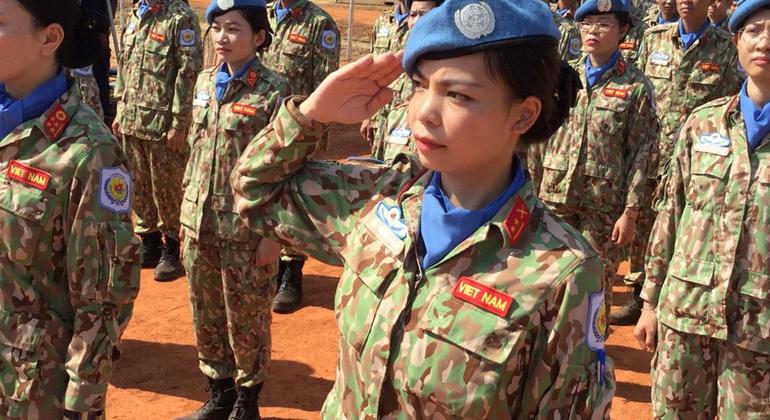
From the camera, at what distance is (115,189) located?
2.77 metres

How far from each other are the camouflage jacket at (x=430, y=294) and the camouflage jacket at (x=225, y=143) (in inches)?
102

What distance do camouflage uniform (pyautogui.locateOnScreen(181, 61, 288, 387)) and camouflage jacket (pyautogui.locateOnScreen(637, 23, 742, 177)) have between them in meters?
4.10

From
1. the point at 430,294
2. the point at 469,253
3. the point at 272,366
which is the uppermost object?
the point at 469,253

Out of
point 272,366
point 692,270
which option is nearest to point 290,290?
point 272,366

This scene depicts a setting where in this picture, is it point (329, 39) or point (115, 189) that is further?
point (329, 39)

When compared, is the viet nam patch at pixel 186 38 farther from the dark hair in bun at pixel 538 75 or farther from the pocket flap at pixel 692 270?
the dark hair in bun at pixel 538 75

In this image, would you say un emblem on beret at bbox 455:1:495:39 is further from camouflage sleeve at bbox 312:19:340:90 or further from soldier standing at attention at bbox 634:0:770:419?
camouflage sleeve at bbox 312:19:340:90

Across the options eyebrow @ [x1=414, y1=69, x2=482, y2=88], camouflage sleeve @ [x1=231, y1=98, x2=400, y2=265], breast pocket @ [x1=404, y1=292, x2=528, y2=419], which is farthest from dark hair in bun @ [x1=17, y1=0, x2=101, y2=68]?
breast pocket @ [x1=404, y1=292, x2=528, y2=419]

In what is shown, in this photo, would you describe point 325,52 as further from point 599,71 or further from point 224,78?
point 224,78

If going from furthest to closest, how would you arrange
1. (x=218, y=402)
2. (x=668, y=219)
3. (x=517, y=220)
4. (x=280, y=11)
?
(x=280, y=11)
(x=218, y=402)
(x=668, y=219)
(x=517, y=220)

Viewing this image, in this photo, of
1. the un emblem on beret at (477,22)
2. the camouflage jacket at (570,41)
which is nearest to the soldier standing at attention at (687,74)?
the camouflage jacket at (570,41)

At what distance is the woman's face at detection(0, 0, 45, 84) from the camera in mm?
2656

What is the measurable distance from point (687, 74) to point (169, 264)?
5039mm

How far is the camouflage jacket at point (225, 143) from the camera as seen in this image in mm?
4785
